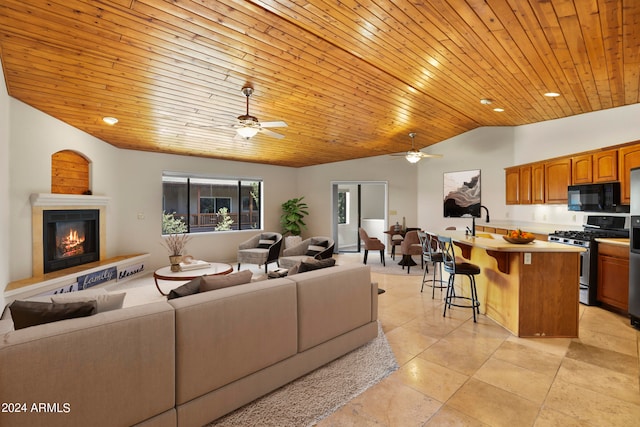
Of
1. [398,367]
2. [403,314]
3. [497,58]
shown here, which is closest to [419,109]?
[497,58]

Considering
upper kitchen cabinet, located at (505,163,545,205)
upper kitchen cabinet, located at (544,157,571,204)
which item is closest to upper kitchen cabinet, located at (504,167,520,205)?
upper kitchen cabinet, located at (505,163,545,205)

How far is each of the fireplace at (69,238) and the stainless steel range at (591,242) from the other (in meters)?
7.08

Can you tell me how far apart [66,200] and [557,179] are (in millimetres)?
7413

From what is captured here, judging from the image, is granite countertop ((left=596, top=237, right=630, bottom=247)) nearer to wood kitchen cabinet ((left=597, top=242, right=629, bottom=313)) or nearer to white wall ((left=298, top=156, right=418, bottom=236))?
wood kitchen cabinet ((left=597, top=242, right=629, bottom=313))

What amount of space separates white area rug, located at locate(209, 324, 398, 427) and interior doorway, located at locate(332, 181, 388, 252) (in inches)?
259

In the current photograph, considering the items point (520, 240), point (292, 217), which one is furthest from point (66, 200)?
point (520, 240)

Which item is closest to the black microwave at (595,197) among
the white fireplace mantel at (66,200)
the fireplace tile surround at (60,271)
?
the fireplace tile surround at (60,271)

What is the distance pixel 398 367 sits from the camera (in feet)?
8.61

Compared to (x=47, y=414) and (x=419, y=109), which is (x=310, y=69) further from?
(x=47, y=414)

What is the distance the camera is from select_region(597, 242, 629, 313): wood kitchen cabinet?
3711 mm

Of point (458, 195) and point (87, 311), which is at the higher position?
point (458, 195)

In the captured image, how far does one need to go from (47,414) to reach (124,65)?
2.96 m

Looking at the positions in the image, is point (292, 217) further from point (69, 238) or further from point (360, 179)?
point (69, 238)

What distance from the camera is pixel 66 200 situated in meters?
4.48
